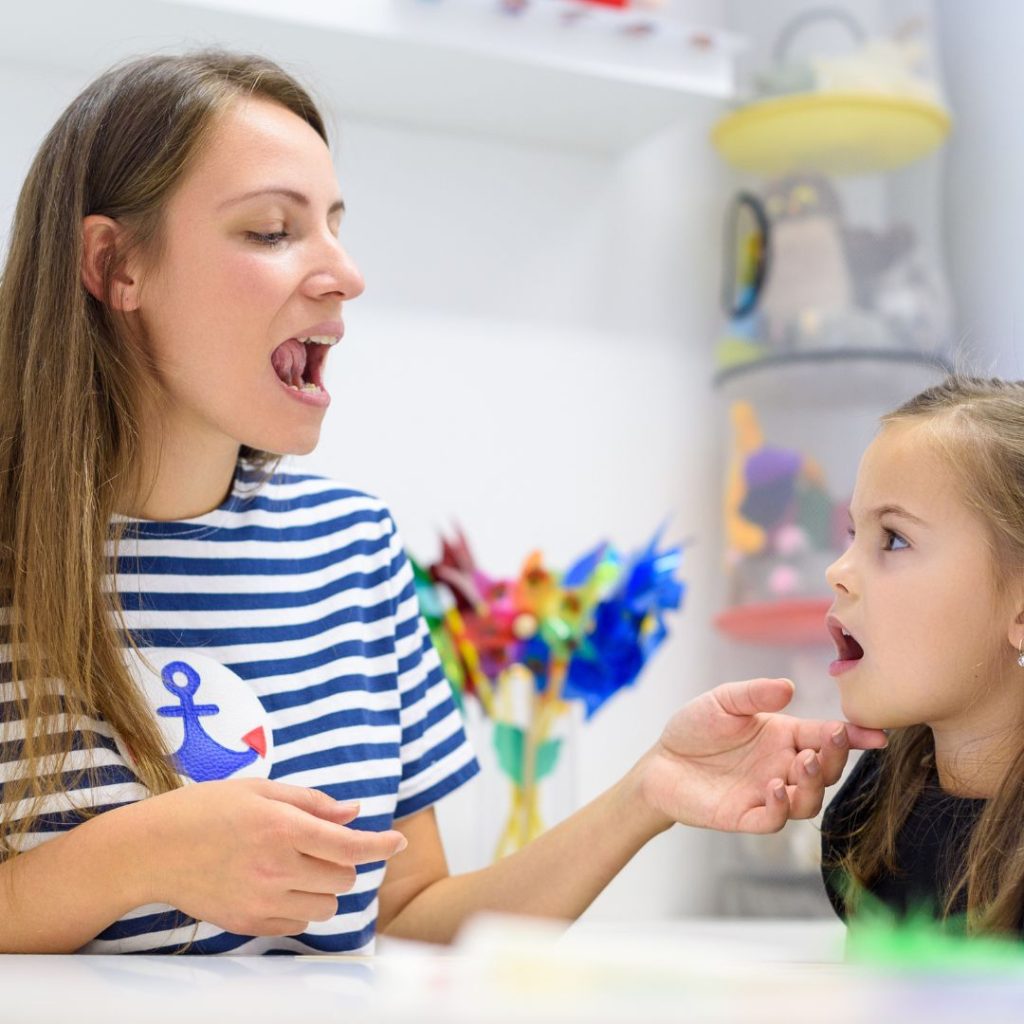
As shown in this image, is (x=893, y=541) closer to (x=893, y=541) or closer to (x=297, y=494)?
(x=893, y=541)

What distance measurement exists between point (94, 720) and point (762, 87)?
144 centimetres

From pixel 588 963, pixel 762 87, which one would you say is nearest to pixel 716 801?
pixel 588 963

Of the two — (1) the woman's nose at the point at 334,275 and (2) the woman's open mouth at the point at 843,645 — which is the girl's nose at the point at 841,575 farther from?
(1) the woman's nose at the point at 334,275

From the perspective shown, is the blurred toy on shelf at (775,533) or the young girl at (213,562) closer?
the young girl at (213,562)

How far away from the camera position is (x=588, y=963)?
1.20 feet

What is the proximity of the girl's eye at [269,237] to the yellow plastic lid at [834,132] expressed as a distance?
3.72 ft

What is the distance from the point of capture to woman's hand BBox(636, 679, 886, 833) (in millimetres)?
855

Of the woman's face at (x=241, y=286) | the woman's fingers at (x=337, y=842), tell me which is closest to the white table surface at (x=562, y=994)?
the woman's fingers at (x=337, y=842)

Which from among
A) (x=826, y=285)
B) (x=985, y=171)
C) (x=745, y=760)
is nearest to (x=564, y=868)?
(x=745, y=760)

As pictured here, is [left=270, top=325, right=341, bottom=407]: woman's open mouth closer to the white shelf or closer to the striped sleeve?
the striped sleeve

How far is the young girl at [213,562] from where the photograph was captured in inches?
35.0

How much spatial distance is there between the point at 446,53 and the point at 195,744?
1.06 meters

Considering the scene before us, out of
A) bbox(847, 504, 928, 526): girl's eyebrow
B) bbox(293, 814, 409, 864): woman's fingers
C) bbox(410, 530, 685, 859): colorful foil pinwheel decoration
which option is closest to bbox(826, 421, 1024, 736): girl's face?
bbox(847, 504, 928, 526): girl's eyebrow

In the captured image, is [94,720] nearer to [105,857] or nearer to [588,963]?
[105,857]
